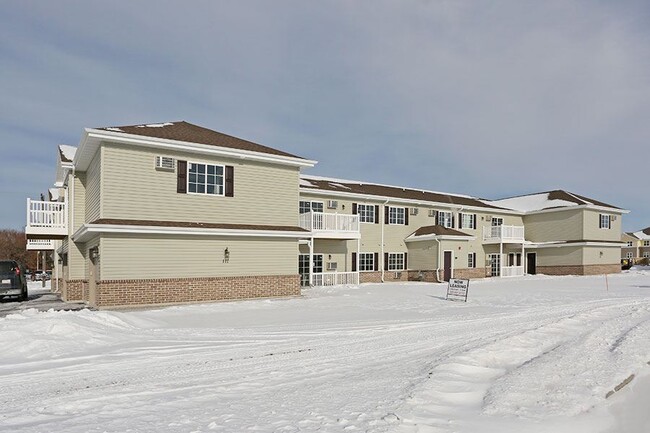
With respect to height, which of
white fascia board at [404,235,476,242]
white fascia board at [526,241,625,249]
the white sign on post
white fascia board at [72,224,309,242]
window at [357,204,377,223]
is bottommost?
the white sign on post

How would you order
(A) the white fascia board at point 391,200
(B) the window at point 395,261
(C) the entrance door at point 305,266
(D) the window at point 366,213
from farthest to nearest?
(B) the window at point 395,261 → (D) the window at point 366,213 → (A) the white fascia board at point 391,200 → (C) the entrance door at point 305,266

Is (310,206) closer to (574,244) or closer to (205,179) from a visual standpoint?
(205,179)

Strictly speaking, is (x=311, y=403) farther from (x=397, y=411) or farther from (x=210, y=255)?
(x=210, y=255)

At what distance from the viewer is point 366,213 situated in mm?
29594

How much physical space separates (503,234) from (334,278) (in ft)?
53.0

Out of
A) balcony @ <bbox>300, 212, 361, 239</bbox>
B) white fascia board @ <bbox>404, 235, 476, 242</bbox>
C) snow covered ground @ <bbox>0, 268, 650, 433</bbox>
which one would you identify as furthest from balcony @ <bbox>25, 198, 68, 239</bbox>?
white fascia board @ <bbox>404, 235, 476, 242</bbox>

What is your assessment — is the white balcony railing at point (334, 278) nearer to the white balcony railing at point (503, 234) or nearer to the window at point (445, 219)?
the window at point (445, 219)

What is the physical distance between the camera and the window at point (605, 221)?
38.4 metres

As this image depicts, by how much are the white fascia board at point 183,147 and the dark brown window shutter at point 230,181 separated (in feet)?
1.69

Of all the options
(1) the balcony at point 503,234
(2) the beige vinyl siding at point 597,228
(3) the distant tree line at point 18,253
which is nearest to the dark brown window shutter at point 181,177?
(1) the balcony at point 503,234

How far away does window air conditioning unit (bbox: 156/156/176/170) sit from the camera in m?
16.7

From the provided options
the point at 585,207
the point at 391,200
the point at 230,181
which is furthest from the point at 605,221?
the point at 230,181

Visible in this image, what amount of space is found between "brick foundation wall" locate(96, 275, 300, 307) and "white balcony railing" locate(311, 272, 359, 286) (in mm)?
6148

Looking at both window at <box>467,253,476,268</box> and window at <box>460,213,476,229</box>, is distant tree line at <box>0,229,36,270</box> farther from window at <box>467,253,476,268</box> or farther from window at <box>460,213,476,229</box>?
window at <box>467,253,476,268</box>
